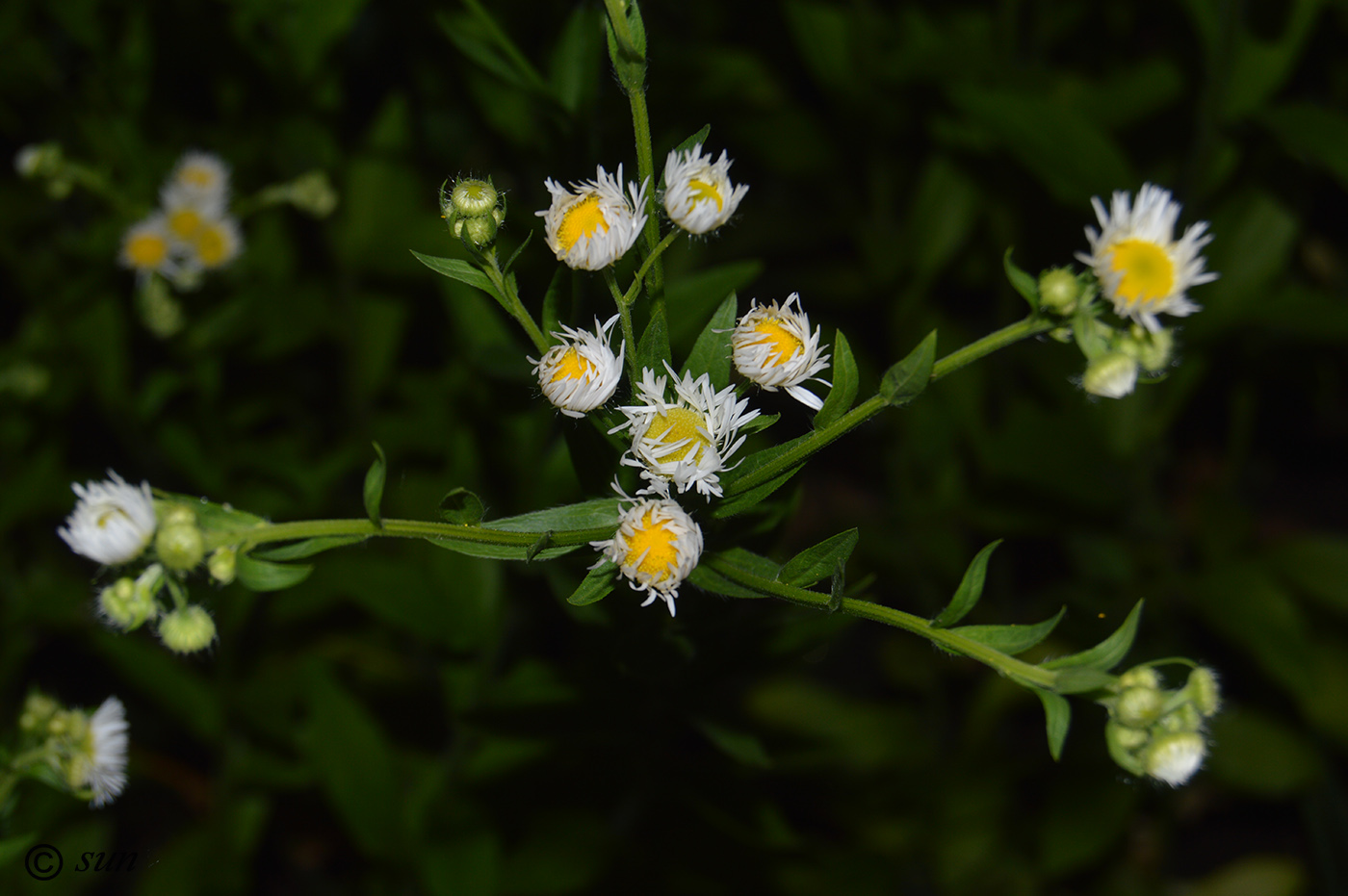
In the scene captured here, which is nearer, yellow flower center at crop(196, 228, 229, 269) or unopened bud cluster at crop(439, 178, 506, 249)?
unopened bud cluster at crop(439, 178, 506, 249)

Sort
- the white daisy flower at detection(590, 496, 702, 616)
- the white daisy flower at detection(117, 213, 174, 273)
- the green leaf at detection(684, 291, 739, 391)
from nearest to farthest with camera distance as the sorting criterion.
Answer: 1. the white daisy flower at detection(590, 496, 702, 616)
2. the green leaf at detection(684, 291, 739, 391)
3. the white daisy flower at detection(117, 213, 174, 273)

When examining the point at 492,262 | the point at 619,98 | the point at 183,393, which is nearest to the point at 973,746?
the point at 619,98

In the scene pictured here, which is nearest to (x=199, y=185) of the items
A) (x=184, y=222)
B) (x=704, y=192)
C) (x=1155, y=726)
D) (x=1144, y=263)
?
(x=184, y=222)

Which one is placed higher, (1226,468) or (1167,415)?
(1226,468)

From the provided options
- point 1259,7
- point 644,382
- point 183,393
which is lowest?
point 644,382

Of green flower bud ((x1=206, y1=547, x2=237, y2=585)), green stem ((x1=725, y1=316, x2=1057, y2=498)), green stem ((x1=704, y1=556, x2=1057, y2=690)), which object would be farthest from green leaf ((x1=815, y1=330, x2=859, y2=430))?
green flower bud ((x1=206, y1=547, x2=237, y2=585))

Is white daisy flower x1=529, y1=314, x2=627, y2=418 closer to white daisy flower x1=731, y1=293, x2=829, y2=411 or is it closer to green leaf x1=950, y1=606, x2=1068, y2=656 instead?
white daisy flower x1=731, y1=293, x2=829, y2=411

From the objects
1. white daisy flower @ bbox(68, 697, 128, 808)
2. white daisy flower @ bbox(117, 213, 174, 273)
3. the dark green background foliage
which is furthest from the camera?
white daisy flower @ bbox(117, 213, 174, 273)

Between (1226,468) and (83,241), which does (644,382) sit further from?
(1226,468)
